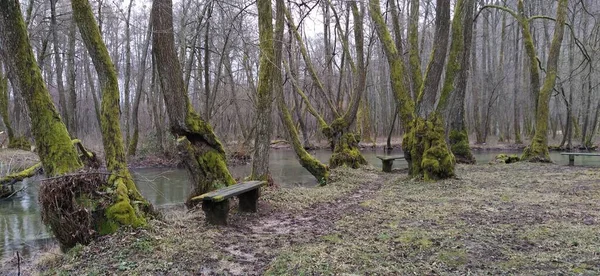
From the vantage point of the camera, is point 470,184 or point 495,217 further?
point 470,184

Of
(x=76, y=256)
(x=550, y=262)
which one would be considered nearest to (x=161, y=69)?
(x=76, y=256)

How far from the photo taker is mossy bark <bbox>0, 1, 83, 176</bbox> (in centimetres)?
442

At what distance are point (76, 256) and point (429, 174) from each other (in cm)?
667

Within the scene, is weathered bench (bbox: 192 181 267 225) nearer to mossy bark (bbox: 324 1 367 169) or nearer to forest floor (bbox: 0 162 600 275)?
forest floor (bbox: 0 162 600 275)

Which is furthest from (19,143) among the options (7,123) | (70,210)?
(70,210)

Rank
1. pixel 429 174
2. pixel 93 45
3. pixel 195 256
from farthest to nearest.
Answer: pixel 429 174
pixel 93 45
pixel 195 256

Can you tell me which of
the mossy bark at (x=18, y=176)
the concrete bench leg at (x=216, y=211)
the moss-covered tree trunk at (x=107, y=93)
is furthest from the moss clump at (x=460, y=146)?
the mossy bark at (x=18, y=176)

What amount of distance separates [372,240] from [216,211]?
2.09m

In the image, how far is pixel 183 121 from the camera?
6648mm

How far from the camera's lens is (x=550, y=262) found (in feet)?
10.9

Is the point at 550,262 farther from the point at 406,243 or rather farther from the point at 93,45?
the point at 93,45

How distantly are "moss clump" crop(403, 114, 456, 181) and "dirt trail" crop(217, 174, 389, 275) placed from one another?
6.97 ft

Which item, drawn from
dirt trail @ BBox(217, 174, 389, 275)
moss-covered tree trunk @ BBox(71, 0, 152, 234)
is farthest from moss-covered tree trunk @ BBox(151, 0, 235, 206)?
Result: dirt trail @ BBox(217, 174, 389, 275)

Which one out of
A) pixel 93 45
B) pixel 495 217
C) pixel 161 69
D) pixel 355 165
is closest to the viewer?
pixel 495 217
